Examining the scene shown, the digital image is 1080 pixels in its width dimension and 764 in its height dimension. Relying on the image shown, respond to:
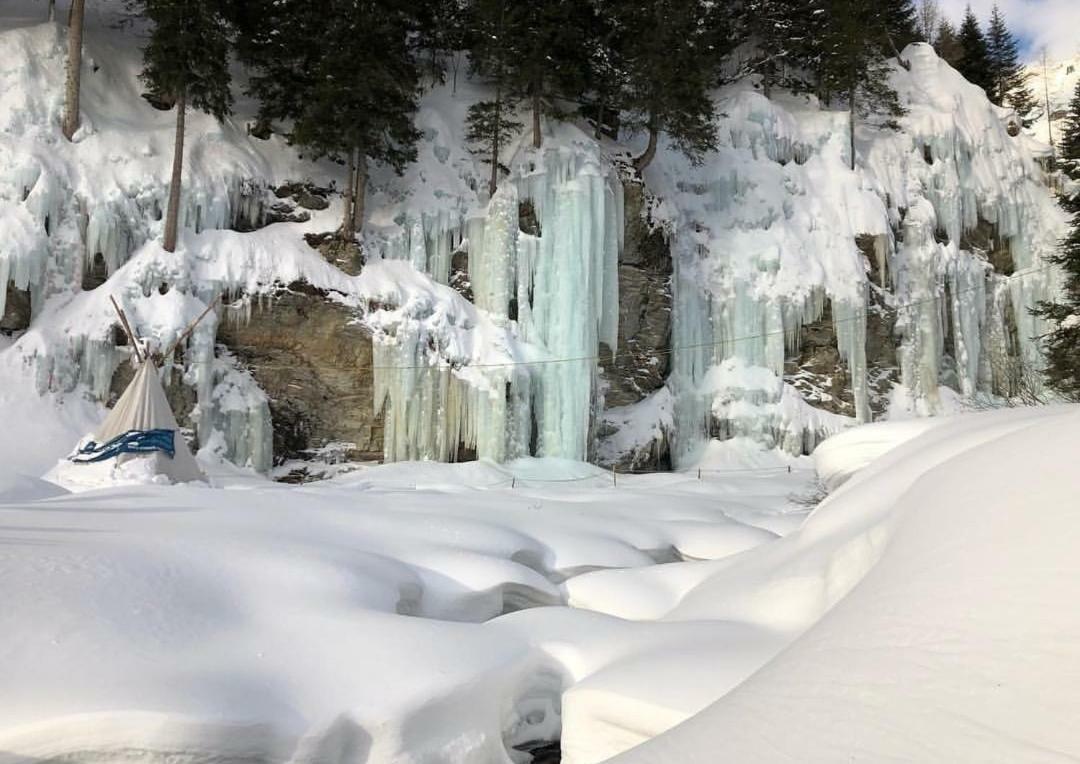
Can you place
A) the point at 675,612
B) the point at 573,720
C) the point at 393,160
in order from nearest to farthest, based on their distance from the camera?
the point at 573,720 → the point at 675,612 → the point at 393,160

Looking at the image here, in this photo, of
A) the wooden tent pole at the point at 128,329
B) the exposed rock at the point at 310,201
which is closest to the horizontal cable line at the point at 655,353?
the wooden tent pole at the point at 128,329

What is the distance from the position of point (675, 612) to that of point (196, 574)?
2.91m

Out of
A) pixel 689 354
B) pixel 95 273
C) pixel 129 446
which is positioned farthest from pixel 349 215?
pixel 689 354

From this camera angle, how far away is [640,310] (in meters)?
17.6

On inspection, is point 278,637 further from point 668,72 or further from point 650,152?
point 650,152

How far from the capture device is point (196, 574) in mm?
3936

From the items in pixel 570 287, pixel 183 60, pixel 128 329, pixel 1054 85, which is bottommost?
pixel 128 329

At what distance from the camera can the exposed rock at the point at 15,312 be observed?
1285 cm

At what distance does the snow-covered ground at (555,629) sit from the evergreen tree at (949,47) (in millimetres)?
30659

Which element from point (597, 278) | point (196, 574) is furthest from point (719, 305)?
point (196, 574)

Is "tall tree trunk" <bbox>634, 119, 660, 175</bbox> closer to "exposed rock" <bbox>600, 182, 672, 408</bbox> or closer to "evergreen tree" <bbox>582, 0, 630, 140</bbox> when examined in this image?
"exposed rock" <bbox>600, 182, 672, 408</bbox>

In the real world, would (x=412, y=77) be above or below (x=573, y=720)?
above

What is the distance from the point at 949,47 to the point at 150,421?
35.1 meters

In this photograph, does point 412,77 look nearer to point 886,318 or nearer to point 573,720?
point 886,318
